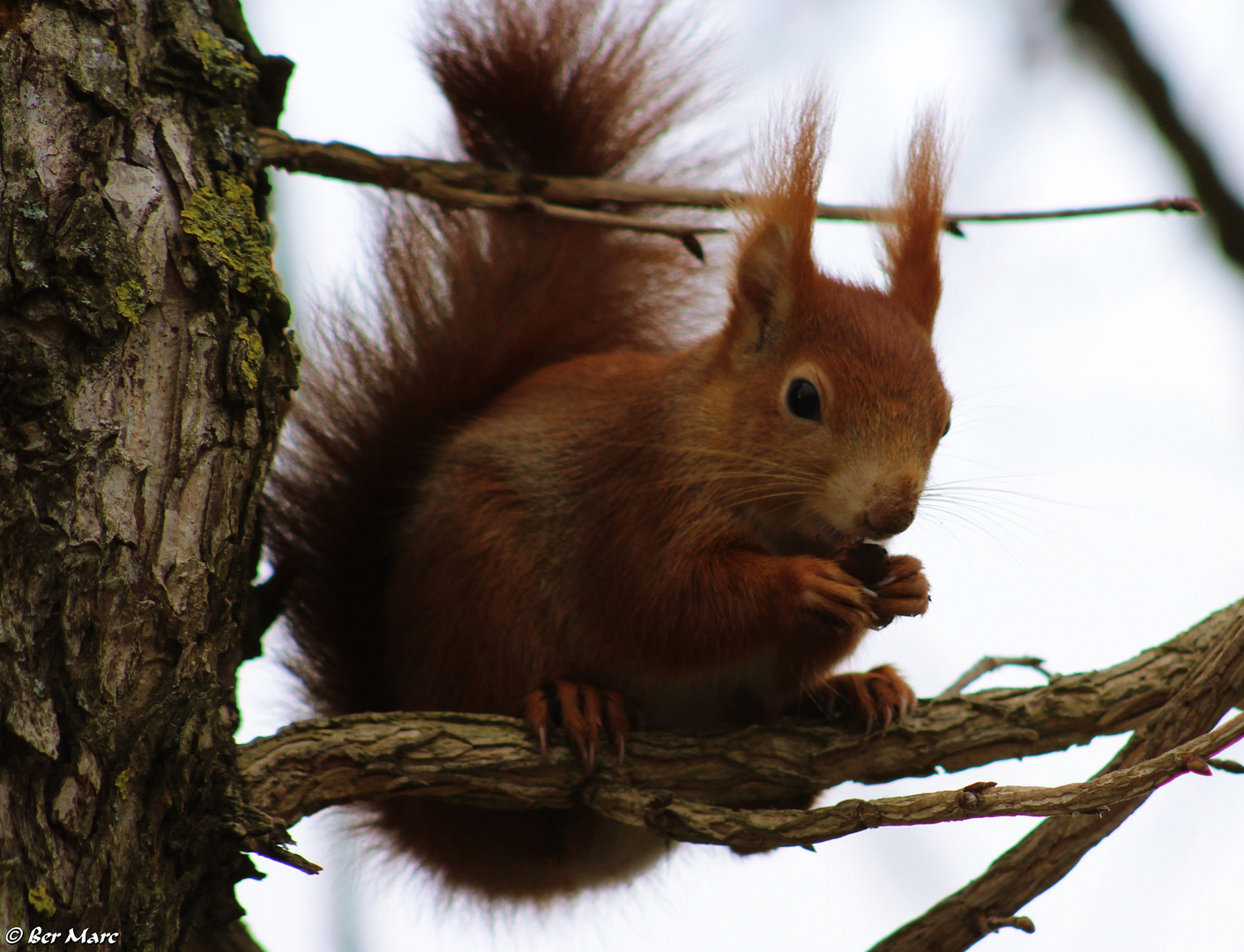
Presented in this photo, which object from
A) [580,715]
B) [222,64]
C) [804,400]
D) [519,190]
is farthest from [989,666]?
[222,64]

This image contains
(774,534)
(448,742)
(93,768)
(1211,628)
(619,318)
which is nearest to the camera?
(93,768)

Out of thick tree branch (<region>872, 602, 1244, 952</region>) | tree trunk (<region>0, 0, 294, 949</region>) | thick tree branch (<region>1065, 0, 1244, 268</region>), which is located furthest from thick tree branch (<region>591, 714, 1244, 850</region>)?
thick tree branch (<region>1065, 0, 1244, 268</region>)

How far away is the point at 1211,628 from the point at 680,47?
5.51ft

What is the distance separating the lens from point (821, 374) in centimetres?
211

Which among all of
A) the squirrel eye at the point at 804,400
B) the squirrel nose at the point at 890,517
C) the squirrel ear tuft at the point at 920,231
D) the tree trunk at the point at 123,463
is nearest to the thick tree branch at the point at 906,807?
the squirrel nose at the point at 890,517

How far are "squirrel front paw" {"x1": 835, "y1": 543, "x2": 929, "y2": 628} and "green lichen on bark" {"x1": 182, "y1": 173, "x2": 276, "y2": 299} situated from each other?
3.53ft

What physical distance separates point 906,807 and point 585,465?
103 cm

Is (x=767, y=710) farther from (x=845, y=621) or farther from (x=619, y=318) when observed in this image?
(x=619, y=318)

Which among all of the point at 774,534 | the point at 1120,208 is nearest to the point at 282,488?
the point at 774,534

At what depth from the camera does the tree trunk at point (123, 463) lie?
1.34m

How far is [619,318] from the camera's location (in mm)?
2750

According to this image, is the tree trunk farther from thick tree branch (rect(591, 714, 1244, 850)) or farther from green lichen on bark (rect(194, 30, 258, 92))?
thick tree branch (rect(591, 714, 1244, 850))

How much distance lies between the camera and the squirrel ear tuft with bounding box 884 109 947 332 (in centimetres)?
245

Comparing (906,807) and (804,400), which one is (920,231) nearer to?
(804,400)
